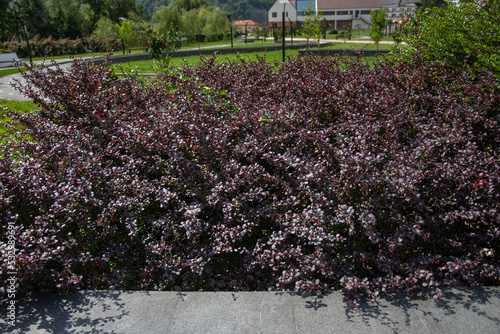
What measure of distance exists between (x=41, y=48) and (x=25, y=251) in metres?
33.1

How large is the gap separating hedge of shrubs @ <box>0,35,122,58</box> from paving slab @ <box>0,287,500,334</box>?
2769 centimetres

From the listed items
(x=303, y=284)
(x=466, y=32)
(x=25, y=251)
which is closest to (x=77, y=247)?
(x=25, y=251)

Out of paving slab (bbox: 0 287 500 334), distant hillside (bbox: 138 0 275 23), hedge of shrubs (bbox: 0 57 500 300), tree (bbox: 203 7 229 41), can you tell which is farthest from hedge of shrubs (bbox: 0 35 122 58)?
distant hillside (bbox: 138 0 275 23)

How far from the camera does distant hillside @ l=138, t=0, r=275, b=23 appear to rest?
15071 centimetres

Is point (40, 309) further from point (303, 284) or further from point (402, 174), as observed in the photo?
point (402, 174)

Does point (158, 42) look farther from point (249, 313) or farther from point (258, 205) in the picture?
point (249, 313)

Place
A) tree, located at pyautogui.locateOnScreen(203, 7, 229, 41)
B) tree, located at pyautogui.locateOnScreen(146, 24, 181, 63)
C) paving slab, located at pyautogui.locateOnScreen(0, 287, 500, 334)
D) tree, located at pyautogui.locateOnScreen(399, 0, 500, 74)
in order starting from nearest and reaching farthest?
paving slab, located at pyautogui.locateOnScreen(0, 287, 500, 334) → tree, located at pyautogui.locateOnScreen(399, 0, 500, 74) → tree, located at pyautogui.locateOnScreen(146, 24, 181, 63) → tree, located at pyautogui.locateOnScreen(203, 7, 229, 41)

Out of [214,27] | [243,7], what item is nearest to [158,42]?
[214,27]

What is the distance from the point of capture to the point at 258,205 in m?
2.69

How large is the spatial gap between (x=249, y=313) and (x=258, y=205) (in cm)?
87

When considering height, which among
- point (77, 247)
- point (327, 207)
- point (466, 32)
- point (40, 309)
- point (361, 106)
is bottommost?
point (40, 309)

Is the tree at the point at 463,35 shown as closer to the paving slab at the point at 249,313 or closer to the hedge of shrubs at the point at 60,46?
the paving slab at the point at 249,313

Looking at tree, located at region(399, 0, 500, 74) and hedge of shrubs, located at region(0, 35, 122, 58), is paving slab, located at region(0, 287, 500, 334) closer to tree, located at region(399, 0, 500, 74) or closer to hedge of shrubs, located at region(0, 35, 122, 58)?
tree, located at region(399, 0, 500, 74)

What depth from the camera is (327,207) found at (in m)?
2.53
